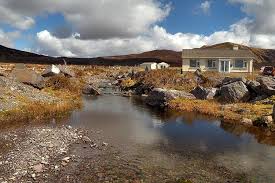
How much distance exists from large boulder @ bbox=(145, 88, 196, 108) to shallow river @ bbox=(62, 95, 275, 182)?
5.55 metres

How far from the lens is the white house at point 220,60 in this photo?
83750mm

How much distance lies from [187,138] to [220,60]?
2201 inches

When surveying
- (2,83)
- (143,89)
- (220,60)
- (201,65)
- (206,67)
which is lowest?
(143,89)

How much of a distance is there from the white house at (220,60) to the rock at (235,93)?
32.6 m

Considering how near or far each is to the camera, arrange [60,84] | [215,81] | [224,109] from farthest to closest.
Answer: [215,81] < [60,84] < [224,109]

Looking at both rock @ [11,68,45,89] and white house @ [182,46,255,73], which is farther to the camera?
white house @ [182,46,255,73]

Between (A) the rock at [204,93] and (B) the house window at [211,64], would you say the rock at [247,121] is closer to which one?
(A) the rock at [204,93]

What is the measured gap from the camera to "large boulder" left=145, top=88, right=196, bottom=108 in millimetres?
52547

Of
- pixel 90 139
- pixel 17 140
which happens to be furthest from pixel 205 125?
pixel 17 140

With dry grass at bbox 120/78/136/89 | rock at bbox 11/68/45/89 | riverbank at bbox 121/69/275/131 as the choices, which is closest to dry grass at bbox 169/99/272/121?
riverbank at bbox 121/69/275/131

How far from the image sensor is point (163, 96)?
53219 mm

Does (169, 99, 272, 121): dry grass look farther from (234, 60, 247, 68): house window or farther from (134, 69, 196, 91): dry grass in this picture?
(234, 60, 247, 68): house window

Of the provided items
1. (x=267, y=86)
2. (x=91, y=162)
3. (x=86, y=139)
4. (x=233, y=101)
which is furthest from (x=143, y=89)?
(x=91, y=162)

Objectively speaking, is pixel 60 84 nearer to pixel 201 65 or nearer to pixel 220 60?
pixel 201 65
